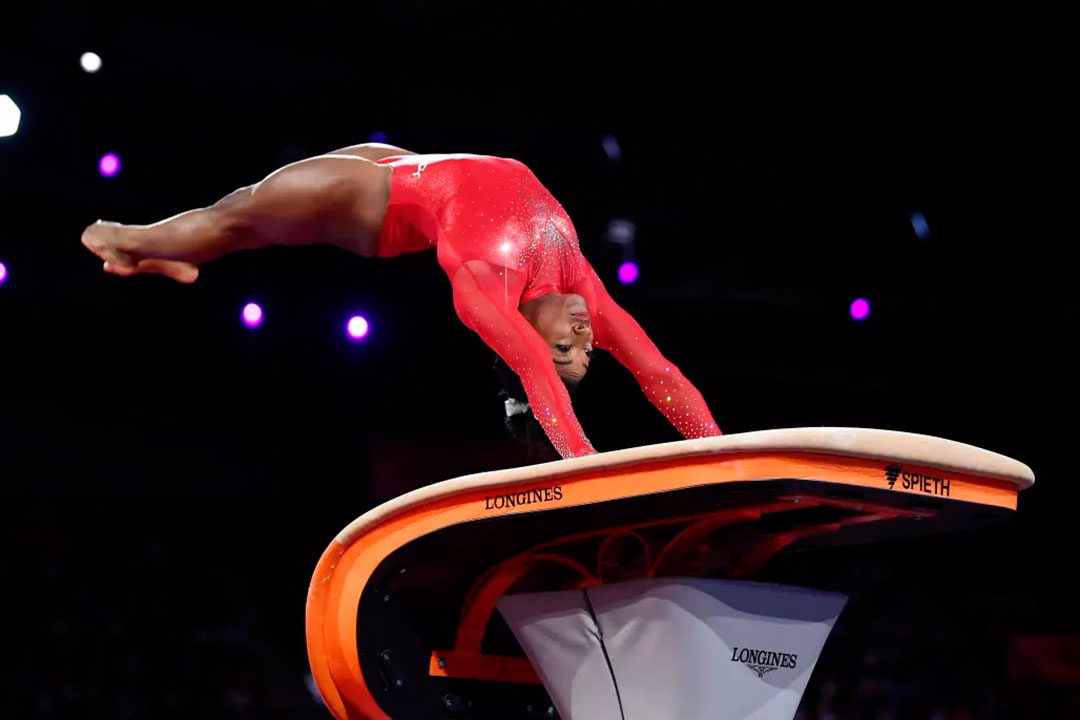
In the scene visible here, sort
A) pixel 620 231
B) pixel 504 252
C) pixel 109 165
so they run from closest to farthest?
pixel 504 252 → pixel 109 165 → pixel 620 231

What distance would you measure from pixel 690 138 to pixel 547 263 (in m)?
2.09

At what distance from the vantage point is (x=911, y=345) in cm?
492

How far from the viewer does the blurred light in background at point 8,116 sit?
3383 millimetres

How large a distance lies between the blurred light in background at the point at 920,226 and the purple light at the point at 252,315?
95.9 inches

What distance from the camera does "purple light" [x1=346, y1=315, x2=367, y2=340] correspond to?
4391 mm

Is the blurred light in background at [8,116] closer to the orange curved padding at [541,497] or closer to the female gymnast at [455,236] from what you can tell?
the female gymnast at [455,236]

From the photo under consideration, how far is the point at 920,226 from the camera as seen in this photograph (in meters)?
4.49

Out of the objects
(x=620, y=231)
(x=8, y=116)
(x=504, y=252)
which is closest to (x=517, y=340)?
(x=504, y=252)

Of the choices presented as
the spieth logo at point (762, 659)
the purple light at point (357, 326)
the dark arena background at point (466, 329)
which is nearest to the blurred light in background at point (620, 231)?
the dark arena background at point (466, 329)

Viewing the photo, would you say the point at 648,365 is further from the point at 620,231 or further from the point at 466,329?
the point at 466,329

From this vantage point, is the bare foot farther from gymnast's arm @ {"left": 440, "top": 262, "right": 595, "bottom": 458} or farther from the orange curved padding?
the orange curved padding

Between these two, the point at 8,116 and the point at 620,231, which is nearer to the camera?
the point at 8,116

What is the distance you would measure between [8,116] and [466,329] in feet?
5.72

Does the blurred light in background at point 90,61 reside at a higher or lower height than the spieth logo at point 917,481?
higher
